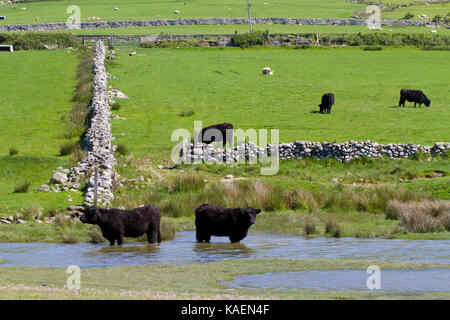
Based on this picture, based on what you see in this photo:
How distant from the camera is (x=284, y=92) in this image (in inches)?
1918

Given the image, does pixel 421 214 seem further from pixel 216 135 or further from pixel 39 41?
pixel 39 41

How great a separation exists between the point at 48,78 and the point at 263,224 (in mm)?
36765

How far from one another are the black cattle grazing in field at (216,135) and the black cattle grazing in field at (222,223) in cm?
1308

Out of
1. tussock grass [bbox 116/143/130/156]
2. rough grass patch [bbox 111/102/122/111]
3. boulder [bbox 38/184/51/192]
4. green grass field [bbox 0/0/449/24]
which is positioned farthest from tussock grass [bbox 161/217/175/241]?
green grass field [bbox 0/0/449/24]

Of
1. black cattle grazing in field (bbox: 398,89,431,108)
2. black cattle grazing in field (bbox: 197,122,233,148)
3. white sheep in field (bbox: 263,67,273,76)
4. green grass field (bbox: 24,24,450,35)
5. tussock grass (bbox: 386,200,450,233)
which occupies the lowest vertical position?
tussock grass (bbox: 386,200,450,233)

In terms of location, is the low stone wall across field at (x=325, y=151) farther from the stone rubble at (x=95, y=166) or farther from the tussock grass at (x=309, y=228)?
the tussock grass at (x=309, y=228)

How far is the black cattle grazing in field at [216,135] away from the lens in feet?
111

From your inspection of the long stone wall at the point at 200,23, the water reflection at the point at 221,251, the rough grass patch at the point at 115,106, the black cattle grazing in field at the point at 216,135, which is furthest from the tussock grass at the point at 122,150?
the long stone wall at the point at 200,23

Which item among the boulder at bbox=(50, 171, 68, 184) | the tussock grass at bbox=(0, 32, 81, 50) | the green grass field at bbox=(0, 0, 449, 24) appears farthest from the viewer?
the green grass field at bbox=(0, 0, 449, 24)

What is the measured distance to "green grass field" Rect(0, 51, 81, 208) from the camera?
28.8 metres

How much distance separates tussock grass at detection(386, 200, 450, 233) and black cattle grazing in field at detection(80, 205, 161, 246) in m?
7.51

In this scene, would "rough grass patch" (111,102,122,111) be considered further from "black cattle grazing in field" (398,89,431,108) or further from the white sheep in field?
"black cattle grazing in field" (398,89,431,108)
